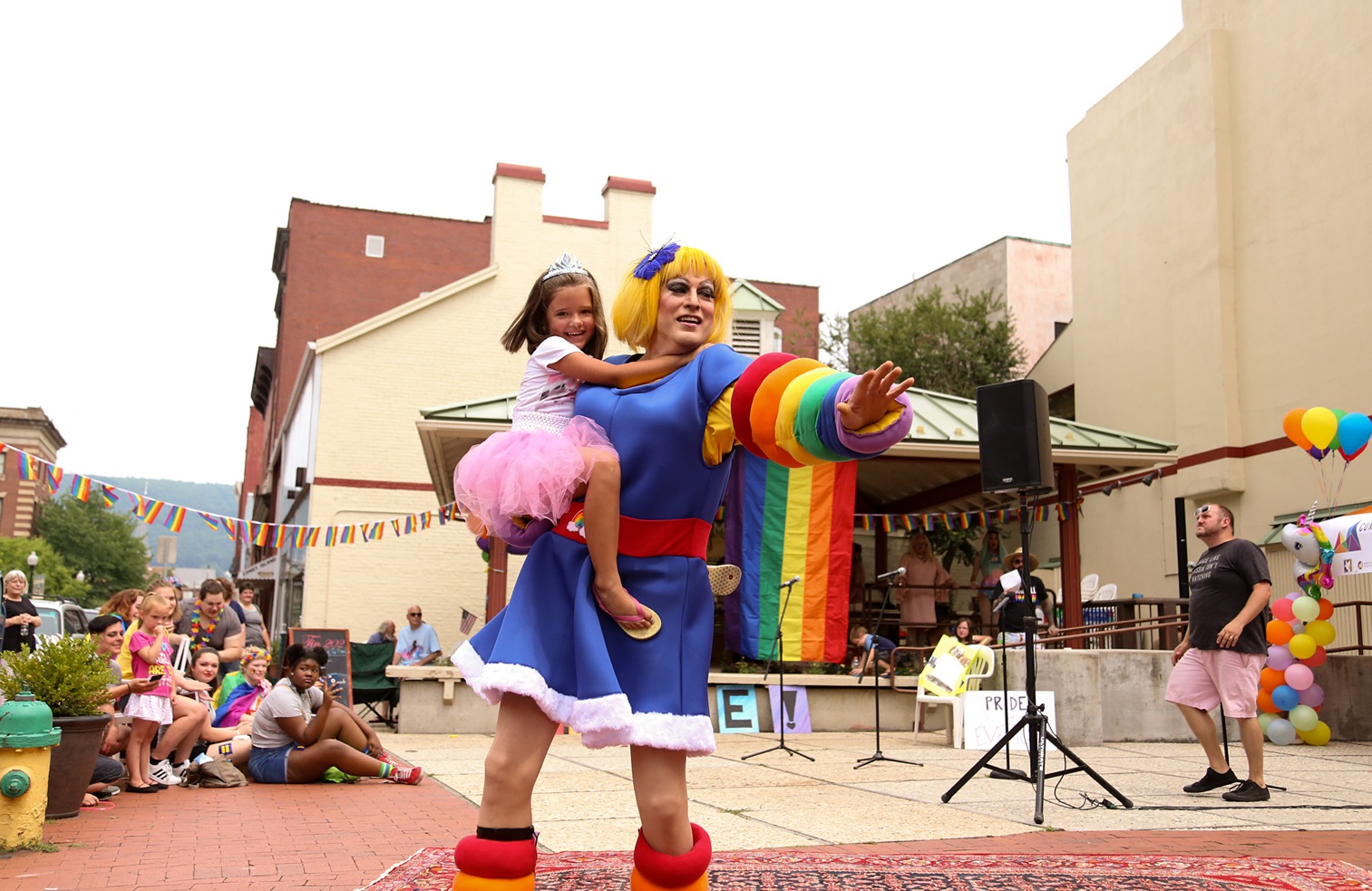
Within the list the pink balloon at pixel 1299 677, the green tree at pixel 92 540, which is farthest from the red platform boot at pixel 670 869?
the green tree at pixel 92 540

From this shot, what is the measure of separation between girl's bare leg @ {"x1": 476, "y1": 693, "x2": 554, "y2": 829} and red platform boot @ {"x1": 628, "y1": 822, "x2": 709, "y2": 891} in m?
0.30

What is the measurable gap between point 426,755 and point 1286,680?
7.77 m

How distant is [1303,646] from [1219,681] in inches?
172

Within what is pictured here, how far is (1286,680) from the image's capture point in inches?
407

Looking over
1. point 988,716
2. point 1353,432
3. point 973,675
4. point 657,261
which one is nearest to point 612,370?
point 657,261

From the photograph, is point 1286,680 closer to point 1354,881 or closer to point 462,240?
point 1354,881

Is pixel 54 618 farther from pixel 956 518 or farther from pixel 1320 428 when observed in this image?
pixel 1320 428

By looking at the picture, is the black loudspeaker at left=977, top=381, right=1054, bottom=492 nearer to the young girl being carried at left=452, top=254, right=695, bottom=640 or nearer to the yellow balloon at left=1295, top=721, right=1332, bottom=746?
the young girl being carried at left=452, top=254, right=695, bottom=640

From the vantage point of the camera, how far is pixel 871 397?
249cm

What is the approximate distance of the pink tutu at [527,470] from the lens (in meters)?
2.73

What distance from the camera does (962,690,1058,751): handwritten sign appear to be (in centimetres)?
936

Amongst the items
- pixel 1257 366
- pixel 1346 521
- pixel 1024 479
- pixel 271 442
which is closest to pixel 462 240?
pixel 271 442

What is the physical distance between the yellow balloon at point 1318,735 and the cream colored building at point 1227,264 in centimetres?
518

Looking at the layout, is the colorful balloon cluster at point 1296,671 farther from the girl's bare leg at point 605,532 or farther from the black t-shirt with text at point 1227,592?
the girl's bare leg at point 605,532
